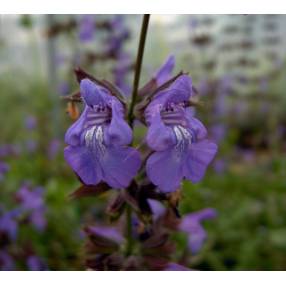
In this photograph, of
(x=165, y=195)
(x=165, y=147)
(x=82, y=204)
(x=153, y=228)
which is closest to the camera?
(x=165, y=147)

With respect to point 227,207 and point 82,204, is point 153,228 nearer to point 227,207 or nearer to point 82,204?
point 227,207

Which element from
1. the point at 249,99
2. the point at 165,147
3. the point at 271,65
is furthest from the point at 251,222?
the point at 271,65

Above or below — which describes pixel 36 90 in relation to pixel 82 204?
above

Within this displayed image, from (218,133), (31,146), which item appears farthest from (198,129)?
(31,146)

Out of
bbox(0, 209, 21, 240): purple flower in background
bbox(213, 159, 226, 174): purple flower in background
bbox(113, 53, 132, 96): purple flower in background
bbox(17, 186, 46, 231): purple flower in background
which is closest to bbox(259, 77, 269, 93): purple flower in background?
bbox(213, 159, 226, 174): purple flower in background

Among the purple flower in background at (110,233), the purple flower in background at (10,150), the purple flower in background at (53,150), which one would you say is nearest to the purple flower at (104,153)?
the purple flower in background at (110,233)

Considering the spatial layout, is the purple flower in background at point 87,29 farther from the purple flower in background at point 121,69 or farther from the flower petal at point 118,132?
the flower petal at point 118,132
